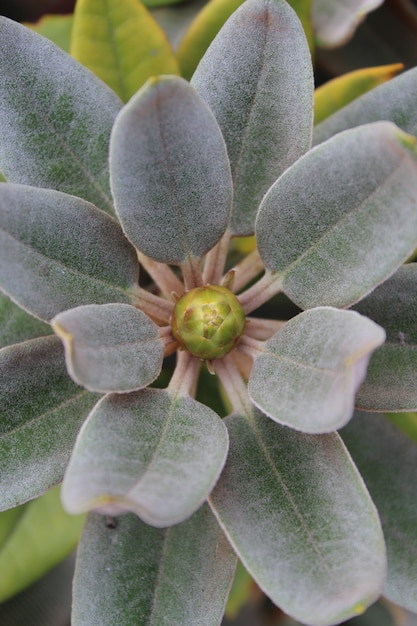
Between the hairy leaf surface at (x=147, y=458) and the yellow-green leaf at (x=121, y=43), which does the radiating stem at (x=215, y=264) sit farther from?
the yellow-green leaf at (x=121, y=43)

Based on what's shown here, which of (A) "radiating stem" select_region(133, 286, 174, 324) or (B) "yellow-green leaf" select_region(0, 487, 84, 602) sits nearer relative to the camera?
(A) "radiating stem" select_region(133, 286, 174, 324)

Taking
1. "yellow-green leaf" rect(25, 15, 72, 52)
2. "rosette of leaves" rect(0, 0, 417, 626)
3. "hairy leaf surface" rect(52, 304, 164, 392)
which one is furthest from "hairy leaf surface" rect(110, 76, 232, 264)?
"yellow-green leaf" rect(25, 15, 72, 52)

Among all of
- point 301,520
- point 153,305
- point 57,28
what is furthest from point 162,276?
point 57,28

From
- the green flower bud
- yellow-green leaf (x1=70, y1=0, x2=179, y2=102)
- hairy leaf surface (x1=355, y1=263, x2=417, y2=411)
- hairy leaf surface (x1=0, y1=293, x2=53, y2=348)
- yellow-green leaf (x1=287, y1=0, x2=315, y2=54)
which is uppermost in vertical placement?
yellow-green leaf (x1=70, y1=0, x2=179, y2=102)

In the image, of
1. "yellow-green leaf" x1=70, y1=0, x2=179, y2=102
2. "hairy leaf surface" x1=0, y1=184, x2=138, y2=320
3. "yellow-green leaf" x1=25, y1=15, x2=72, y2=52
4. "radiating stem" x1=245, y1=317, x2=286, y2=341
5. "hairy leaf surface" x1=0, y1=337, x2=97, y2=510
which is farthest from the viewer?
"yellow-green leaf" x1=25, y1=15, x2=72, y2=52

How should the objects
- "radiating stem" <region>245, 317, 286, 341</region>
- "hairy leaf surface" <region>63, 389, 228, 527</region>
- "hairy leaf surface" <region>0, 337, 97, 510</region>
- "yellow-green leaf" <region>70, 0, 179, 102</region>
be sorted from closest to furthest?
"hairy leaf surface" <region>63, 389, 228, 527</region>
"hairy leaf surface" <region>0, 337, 97, 510</region>
"radiating stem" <region>245, 317, 286, 341</region>
"yellow-green leaf" <region>70, 0, 179, 102</region>

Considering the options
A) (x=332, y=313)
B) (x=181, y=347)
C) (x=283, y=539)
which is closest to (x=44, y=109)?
(x=181, y=347)

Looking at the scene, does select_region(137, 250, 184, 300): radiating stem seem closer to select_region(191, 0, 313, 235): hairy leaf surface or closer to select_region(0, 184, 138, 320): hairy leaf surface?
select_region(0, 184, 138, 320): hairy leaf surface
